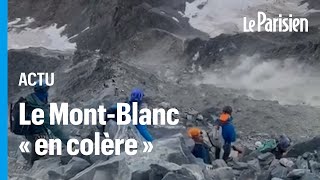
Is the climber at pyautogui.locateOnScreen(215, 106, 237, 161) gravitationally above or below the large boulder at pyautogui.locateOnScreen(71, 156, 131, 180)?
above

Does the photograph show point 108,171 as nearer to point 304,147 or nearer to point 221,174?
point 221,174

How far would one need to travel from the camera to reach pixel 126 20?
65.0 feet

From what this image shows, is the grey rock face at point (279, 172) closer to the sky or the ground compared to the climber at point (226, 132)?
closer to the ground

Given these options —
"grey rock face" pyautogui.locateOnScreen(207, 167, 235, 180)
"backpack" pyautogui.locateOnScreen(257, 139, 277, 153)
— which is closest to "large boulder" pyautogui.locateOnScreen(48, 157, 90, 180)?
"grey rock face" pyautogui.locateOnScreen(207, 167, 235, 180)

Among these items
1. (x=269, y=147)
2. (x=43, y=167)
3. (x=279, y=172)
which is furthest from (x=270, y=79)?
(x=43, y=167)

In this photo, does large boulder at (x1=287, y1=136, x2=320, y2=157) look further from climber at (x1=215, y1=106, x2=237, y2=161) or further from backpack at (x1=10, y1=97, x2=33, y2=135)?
backpack at (x1=10, y1=97, x2=33, y2=135)

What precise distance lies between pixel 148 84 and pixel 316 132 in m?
3.66

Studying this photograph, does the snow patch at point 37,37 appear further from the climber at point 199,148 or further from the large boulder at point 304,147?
the large boulder at point 304,147

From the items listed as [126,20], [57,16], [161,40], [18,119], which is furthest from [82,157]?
[57,16]

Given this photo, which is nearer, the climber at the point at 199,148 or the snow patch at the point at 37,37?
the climber at the point at 199,148

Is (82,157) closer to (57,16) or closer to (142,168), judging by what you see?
(142,168)

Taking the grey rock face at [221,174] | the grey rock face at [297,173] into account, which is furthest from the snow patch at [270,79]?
the grey rock face at [221,174]

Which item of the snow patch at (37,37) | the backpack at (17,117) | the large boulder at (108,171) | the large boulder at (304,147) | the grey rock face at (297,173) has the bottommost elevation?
the grey rock face at (297,173)

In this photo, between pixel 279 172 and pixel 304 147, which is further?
pixel 304 147
